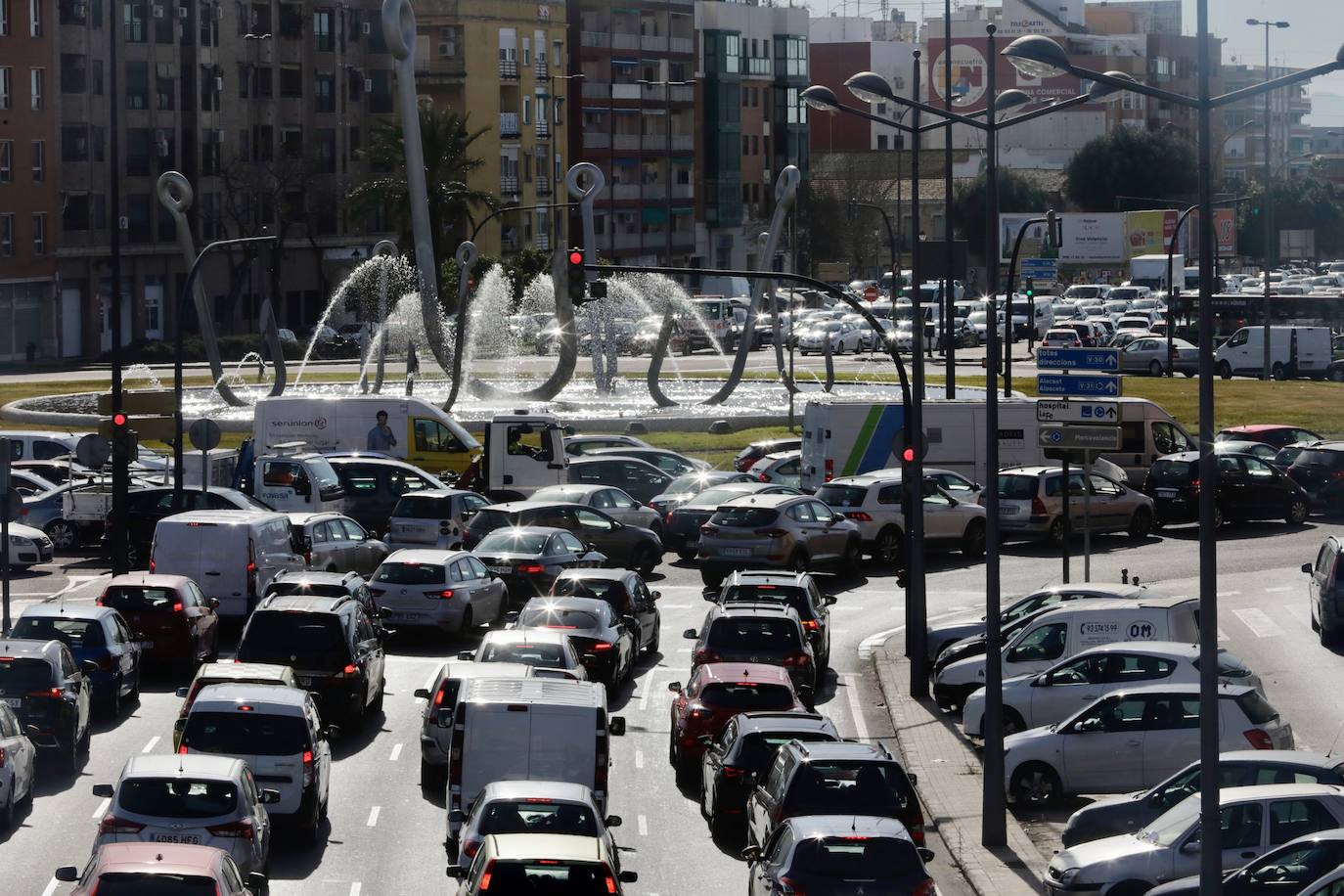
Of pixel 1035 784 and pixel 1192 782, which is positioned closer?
pixel 1192 782

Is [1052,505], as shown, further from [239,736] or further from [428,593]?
[239,736]

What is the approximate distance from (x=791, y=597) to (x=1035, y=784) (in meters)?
6.36

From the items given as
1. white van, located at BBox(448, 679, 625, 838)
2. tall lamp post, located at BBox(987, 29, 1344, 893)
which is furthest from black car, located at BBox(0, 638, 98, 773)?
tall lamp post, located at BBox(987, 29, 1344, 893)

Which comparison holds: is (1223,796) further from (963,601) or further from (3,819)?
(963,601)

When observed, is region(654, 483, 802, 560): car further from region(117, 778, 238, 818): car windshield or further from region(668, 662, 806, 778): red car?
region(117, 778, 238, 818): car windshield

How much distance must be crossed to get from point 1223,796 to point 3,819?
1041 centimetres

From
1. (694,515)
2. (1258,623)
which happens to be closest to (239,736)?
(1258,623)

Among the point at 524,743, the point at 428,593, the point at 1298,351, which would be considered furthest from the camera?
the point at 1298,351

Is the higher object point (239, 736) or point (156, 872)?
point (156, 872)

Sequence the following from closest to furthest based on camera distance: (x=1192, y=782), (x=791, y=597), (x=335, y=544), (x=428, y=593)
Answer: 1. (x=1192, y=782)
2. (x=791, y=597)
3. (x=428, y=593)
4. (x=335, y=544)

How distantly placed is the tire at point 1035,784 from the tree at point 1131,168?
125 meters

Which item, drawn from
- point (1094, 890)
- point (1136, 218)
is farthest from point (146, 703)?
point (1136, 218)

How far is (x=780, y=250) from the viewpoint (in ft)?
407

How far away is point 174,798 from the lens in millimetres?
14477
